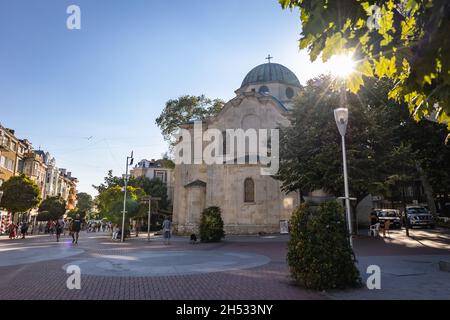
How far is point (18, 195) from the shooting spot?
1377 inches

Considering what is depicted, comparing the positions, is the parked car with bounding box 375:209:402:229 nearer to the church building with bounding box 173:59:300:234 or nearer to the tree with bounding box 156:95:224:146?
the church building with bounding box 173:59:300:234

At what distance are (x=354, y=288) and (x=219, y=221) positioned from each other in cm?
1633

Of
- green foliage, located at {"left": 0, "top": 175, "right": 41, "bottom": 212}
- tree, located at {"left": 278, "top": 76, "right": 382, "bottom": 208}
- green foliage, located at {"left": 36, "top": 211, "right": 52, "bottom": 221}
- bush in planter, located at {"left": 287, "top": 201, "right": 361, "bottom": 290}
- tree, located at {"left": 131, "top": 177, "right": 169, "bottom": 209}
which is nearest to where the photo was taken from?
bush in planter, located at {"left": 287, "top": 201, "right": 361, "bottom": 290}

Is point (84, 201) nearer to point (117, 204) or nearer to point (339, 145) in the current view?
point (117, 204)

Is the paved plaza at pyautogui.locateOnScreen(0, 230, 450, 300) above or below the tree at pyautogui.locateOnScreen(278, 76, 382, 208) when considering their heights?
below

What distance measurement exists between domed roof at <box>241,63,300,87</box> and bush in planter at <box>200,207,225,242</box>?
24.8 m

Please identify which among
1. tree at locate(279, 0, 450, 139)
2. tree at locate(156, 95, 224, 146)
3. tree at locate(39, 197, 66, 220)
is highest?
tree at locate(156, 95, 224, 146)

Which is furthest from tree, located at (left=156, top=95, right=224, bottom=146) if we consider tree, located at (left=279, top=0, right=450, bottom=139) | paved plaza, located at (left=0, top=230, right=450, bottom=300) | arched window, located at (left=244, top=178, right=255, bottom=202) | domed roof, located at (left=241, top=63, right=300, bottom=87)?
tree, located at (left=279, top=0, right=450, bottom=139)

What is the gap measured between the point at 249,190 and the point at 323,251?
2490 cm

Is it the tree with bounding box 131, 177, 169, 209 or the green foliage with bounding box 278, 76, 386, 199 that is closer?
the green foliage with bounding box 278, 76, 386, 199

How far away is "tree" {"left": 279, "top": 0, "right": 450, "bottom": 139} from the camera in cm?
326

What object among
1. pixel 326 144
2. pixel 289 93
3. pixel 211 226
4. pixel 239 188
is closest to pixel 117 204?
pixel 211 226
